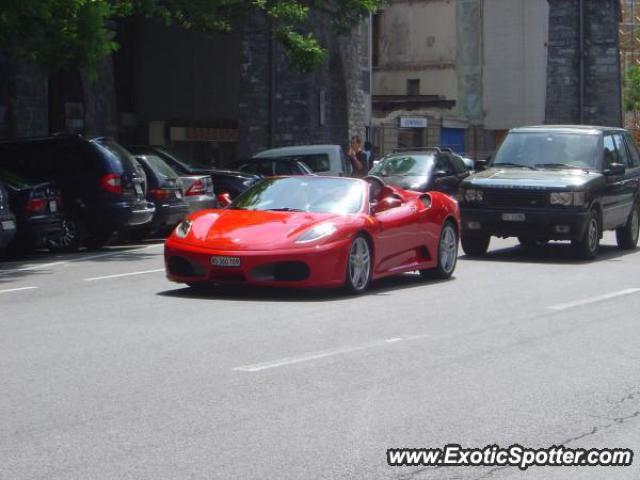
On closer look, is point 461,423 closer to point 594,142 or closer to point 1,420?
point 1,420

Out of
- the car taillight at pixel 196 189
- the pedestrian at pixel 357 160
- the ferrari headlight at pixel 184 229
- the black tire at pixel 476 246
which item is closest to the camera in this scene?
the ferrari headlight at pixel 184 229

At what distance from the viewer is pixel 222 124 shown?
149ft

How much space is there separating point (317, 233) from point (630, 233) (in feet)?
31.3

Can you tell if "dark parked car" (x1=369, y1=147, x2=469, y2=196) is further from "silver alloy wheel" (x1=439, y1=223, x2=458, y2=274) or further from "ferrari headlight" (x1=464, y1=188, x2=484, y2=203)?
"silver alloy wheel" (x1=439, y1=223, x2=458, y2=274)

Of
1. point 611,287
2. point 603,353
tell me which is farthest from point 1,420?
point 611,287

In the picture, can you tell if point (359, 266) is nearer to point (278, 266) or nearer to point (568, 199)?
point (278, 266)

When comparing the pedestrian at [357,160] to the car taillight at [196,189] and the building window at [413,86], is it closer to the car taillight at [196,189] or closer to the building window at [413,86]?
the car taillight at [196,189]

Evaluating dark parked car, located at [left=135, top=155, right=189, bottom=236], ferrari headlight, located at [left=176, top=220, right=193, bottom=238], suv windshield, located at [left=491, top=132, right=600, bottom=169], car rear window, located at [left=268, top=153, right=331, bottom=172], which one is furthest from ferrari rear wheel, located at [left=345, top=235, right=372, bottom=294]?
car rear window, located at [left=268, top=153, right=331, bottom=172]

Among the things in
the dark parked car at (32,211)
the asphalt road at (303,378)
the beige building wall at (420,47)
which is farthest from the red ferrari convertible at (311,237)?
the beige building wall at (420,47)

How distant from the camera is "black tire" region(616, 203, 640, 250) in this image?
71.5 ft

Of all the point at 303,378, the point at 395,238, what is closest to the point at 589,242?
the point at 395,238

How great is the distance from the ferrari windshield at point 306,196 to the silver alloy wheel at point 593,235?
18.1ft

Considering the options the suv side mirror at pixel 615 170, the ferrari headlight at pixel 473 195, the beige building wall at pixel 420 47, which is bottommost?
the ferrari headlight at pixel 473 195

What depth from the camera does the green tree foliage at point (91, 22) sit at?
2117 centimetres
